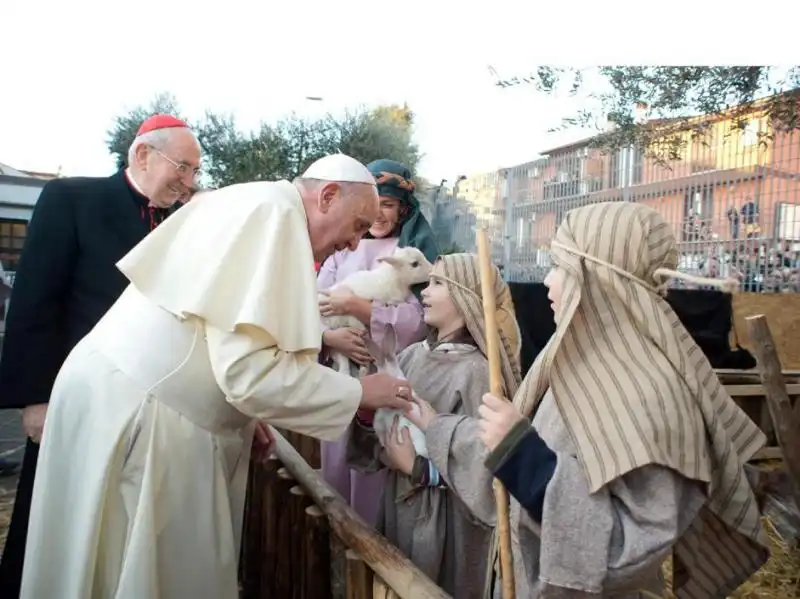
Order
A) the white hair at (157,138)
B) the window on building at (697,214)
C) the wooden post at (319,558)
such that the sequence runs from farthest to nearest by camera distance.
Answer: the window on building at (697,214), the white hair at (157,138), the wooden post at (319,558)

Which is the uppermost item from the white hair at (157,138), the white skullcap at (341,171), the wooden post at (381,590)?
the white hair at (157,138)

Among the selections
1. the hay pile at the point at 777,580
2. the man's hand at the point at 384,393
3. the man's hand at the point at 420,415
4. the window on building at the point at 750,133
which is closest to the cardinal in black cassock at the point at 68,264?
the man's hand at the point at 384,393

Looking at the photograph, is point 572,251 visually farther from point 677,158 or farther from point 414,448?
point 677,158

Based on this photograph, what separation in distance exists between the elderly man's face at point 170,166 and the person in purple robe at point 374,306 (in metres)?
0.85

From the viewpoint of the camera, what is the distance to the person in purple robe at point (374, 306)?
2.92 metres

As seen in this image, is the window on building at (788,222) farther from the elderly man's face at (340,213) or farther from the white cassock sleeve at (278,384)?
the white cassock sleeve at (278,384)

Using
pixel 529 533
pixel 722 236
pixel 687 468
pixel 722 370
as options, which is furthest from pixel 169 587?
pixel 722 236

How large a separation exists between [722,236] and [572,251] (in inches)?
313

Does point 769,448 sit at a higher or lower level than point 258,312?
lower

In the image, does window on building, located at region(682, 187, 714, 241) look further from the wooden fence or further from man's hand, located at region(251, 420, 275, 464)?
man's hand, located at region(251, 420, 275, 464)

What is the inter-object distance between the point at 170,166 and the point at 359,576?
1988mm

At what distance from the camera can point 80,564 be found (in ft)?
6.44

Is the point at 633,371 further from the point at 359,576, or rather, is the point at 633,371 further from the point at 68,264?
the point at 68,264

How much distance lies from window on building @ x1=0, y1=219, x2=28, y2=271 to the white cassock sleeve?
5188mm
